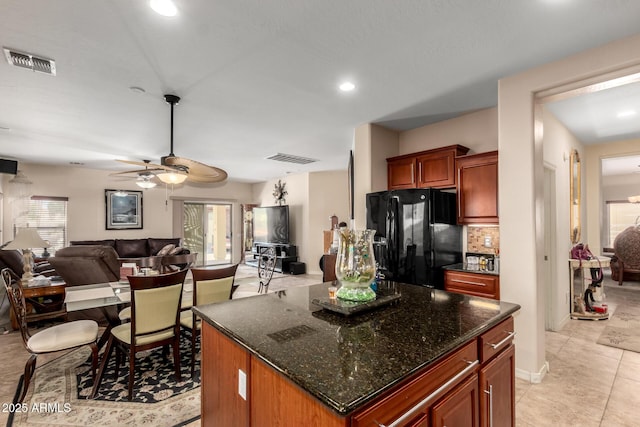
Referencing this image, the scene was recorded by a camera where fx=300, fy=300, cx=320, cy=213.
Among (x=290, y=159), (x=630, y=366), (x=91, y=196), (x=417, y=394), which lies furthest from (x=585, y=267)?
(x=91, y=196)

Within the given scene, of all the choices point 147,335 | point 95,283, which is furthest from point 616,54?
point 95,283

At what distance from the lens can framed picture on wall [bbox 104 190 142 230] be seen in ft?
24.8

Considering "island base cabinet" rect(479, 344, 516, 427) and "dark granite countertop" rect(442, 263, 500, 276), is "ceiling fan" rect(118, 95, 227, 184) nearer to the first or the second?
"dark granite countertop" rect(442, 263, 500, 276)

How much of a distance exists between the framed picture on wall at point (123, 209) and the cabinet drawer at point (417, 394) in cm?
856

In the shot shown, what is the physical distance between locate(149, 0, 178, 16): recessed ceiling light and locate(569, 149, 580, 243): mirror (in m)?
5.42

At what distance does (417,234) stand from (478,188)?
2.74 ft

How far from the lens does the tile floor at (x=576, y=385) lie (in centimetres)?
218

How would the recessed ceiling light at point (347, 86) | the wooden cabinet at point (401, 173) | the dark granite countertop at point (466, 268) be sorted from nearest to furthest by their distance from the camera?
the recessed ceiling light at point (347, 86)
the dark granite countertop at point (466, 268)
the wooden cabinet at point (401, 173)

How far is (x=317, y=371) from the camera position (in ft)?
3.30

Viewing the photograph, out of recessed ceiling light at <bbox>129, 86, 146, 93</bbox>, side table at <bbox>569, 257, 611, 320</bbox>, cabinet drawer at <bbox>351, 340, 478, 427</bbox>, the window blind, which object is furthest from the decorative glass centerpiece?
the window blind

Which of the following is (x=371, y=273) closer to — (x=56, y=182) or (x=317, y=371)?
(x=317, y=371)

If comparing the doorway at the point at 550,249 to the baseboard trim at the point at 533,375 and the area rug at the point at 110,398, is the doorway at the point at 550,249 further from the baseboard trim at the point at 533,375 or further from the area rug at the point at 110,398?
the area rug at the point at 110,398

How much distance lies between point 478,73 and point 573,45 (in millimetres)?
661

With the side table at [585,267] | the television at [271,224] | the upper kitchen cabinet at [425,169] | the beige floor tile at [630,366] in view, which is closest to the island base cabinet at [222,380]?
the upper kitchen cabinet at [425,169]
